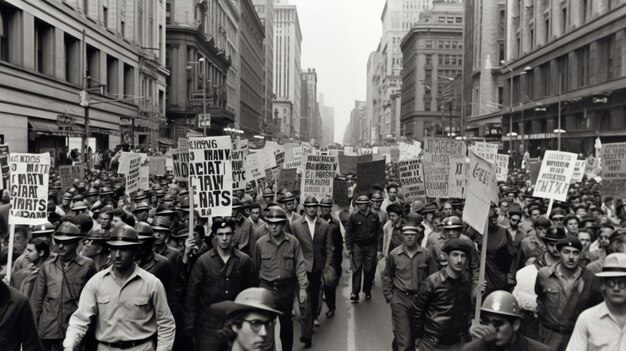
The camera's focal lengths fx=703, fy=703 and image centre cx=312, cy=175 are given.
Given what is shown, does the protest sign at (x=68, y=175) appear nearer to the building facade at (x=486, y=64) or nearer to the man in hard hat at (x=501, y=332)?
the man in hard hat at (x=501, y=332)

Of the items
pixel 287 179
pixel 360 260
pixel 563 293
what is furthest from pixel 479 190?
pixel 287 179

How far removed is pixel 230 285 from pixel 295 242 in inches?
61.8

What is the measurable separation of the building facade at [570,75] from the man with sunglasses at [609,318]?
1411 inches

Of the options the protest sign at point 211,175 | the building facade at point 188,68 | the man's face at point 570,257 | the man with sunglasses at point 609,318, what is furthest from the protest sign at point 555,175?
the building facade at point 188,68

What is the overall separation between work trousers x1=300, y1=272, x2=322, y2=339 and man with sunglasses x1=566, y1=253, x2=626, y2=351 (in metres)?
4.19

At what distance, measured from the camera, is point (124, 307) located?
5.09m

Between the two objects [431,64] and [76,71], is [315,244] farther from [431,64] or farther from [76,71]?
[431,64]

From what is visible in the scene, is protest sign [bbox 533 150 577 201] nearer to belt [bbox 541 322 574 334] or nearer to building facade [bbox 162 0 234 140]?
belt [bbox 541 322 574 334]

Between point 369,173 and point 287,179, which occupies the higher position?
point 369,173

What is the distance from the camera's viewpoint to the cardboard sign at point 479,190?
21.1 feet

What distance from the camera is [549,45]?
5294cm

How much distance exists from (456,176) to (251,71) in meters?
112

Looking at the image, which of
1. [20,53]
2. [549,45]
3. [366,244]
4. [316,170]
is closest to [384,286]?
[366,244]

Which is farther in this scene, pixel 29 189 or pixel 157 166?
pixel 157 166
